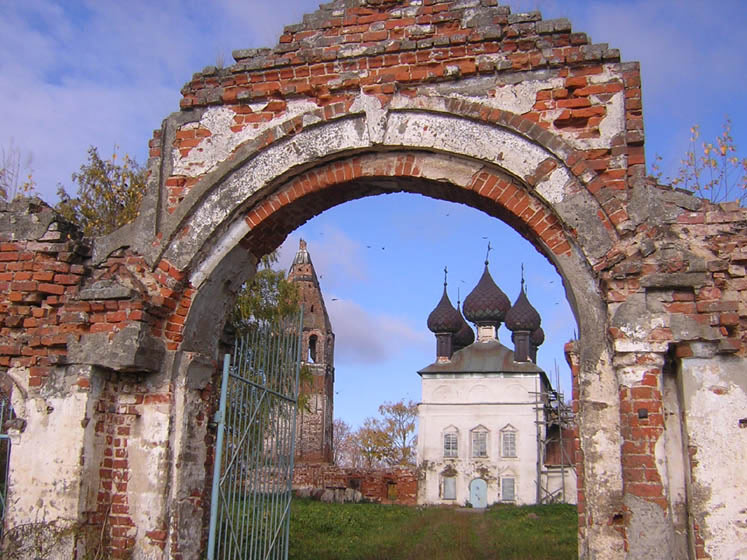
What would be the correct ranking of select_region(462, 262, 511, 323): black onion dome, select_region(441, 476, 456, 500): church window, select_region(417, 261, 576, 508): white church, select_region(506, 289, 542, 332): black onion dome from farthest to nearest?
select_region(462, 262, 511, 323): black onion dome
select_region(506, 289, 542, 332): black onion dome
select_region(441, 476, 456, 500): church window
select_region(417, 261, 576, 508): white church

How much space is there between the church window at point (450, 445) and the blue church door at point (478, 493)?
1603 mm

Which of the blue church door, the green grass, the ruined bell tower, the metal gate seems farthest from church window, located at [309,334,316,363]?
the metal gate

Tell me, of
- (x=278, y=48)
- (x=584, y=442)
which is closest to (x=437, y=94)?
(x=278, y=48)

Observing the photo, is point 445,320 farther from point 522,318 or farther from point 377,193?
point 377,193

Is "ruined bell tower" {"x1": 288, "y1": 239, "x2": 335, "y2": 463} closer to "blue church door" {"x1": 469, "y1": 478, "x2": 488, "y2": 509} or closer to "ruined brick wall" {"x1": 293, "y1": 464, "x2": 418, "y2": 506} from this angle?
"ruined brick wall" {"x1": 293, "y1": 464, "x2": 418, "y2": 506}

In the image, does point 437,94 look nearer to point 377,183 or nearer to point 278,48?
point 377,183

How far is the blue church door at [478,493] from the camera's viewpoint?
109 ft

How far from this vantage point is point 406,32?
5945 mm

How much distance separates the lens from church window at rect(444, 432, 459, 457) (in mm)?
34625

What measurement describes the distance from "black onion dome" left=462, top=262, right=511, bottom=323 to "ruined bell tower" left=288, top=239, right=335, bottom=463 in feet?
23.9

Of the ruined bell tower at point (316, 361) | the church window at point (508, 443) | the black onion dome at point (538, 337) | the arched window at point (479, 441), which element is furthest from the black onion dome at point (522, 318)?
the ruined bell tower at point (316, 361)

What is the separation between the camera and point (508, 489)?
33.2 metres

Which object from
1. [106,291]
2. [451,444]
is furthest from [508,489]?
[106,291]

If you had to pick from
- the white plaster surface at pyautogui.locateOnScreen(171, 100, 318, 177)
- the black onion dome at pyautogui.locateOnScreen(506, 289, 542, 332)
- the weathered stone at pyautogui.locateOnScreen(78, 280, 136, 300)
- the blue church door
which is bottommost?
the blue church door
